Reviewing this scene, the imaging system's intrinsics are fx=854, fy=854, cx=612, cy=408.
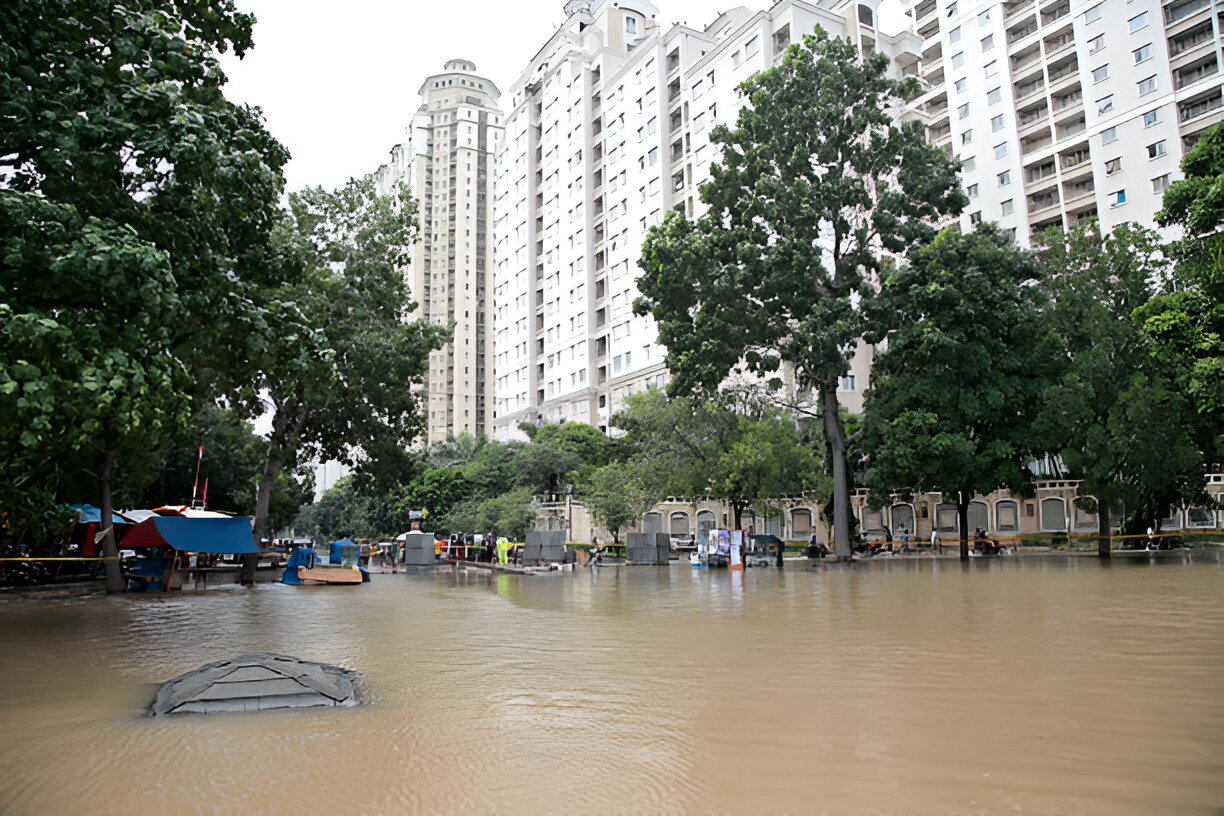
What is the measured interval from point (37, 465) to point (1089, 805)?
65.1ft

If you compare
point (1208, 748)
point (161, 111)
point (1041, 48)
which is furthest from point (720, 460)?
point (1041, 48)

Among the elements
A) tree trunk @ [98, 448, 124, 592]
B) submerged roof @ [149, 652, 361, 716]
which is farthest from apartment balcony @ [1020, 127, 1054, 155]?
submerged roof @ [149, 652, 361, 716]

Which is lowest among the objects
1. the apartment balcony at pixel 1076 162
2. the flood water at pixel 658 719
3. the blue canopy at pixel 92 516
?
the flood water at pixel 658 719

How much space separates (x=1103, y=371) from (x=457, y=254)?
11706 centimetres

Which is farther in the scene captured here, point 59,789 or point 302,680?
point 302,680

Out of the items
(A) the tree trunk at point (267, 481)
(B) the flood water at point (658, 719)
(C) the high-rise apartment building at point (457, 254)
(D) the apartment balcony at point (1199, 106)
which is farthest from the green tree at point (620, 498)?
(C) the high-rise apartment building at point (457, 254)

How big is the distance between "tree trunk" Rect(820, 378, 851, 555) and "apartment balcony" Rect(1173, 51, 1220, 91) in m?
40.7

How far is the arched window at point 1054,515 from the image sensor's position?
49531 mm

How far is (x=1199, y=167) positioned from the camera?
84.2ft

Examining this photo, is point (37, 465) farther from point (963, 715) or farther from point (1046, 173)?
point (1046, 173)

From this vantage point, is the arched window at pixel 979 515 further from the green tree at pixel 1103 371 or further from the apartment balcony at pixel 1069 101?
the apartment balcony at pixel 1069 101

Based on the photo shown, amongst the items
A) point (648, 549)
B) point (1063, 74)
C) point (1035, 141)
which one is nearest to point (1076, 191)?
point (1035, 141)

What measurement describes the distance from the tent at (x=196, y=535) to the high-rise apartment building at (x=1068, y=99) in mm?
56437

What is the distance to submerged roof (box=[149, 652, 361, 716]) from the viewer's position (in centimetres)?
707
